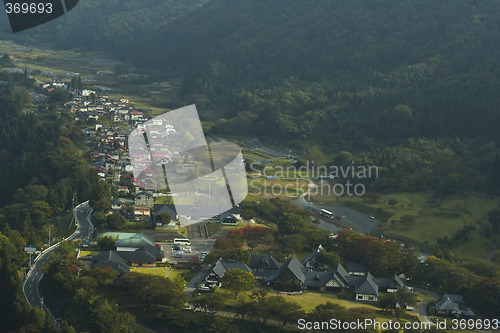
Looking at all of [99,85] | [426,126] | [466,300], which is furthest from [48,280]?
[99,85]

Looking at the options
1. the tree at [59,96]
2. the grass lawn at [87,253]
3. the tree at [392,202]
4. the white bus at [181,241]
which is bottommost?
the tree at [392,202]

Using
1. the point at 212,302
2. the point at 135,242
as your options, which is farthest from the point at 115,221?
the point at 212,302

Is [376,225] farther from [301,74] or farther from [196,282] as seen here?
[301,74]

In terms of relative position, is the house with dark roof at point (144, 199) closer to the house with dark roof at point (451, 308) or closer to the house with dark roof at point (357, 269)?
the house with dark roof at point (357, 269)

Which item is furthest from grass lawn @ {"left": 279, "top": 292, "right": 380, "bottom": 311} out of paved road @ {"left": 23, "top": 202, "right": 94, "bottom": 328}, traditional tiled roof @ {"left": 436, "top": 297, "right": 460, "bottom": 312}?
paved road @ {"left": 23, "top": 202, "right": 94, "bottom": 328}

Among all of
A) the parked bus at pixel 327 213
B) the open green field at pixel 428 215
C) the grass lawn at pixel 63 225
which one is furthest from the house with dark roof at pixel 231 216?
the open green field at pixel 428 215

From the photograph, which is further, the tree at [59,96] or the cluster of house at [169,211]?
the tree at [59,96]
